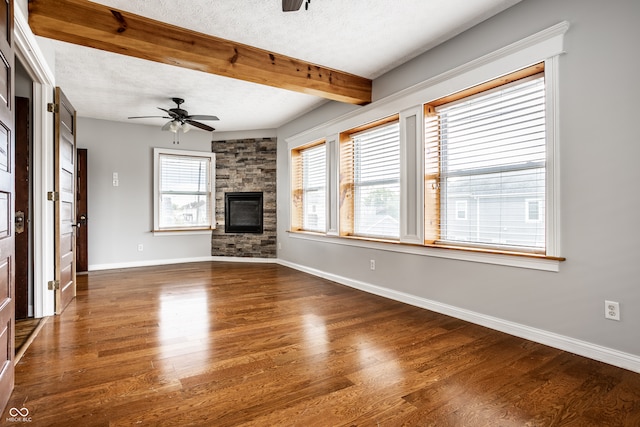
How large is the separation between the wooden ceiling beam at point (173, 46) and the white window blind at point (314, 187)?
1597 millimetres

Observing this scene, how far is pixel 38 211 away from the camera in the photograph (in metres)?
3.20

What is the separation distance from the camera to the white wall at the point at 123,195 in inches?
234

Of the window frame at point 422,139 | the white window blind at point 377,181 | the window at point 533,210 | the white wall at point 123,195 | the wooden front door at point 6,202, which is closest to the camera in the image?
the wooden front door at point 6,202

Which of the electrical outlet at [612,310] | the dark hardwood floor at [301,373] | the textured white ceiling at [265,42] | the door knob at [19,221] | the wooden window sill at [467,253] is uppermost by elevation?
the textured white ceiling at [265,42]

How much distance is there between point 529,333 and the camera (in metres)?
2.71

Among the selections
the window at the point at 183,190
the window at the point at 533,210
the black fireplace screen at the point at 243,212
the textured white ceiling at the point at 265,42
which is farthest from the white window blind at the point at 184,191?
the window at the point at 533,210

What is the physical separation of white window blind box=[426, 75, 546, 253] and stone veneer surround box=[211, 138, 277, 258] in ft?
12.4

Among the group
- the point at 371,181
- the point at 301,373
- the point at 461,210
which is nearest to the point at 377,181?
the point at 371,181

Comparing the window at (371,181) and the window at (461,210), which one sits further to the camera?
the window at (371,181)

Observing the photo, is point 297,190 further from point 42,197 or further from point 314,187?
point 42,197
